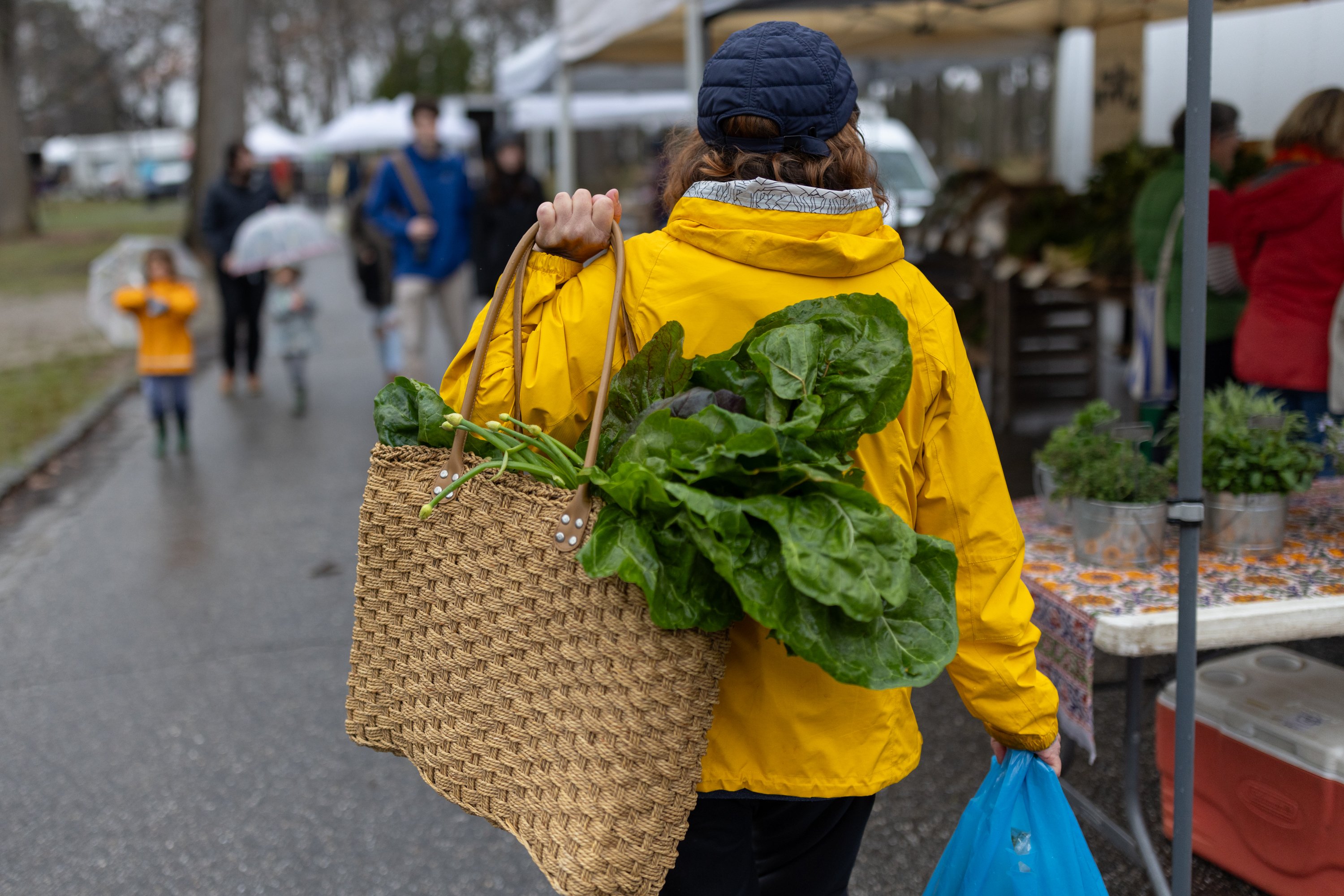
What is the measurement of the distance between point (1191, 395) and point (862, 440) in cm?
82

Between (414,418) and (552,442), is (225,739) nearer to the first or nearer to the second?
(414,418)

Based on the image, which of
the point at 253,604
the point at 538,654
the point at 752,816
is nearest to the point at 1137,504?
the point at 752,816

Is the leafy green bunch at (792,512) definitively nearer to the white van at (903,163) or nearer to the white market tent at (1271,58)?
the white market tent at (1271,58)

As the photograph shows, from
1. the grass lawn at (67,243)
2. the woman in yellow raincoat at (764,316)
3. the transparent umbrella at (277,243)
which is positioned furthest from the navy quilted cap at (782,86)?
the grass lawn at (67,243)

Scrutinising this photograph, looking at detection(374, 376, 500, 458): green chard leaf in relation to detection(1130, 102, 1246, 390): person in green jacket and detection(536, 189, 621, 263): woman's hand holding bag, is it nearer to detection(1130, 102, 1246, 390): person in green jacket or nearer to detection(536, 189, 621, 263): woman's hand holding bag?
detection(536, 189, 621, 263): woman's hand holding bag

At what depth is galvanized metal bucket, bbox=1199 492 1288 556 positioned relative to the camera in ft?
8.77

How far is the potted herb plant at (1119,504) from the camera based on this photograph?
2631mm

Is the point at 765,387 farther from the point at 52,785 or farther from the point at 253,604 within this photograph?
the point at 253,604

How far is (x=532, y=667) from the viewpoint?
1.51 meters

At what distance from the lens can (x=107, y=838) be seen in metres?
3.23

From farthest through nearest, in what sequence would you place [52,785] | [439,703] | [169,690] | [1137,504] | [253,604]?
[253,604]
[169,690]
[52,785]
[1137,504]
[439,703]

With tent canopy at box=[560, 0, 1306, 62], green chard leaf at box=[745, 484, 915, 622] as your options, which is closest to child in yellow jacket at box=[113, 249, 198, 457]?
tent canopy at box=[560, 0, 1306, 62]

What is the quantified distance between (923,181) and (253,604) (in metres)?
9.97

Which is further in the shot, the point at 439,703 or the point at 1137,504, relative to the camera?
the point at 1137,504
